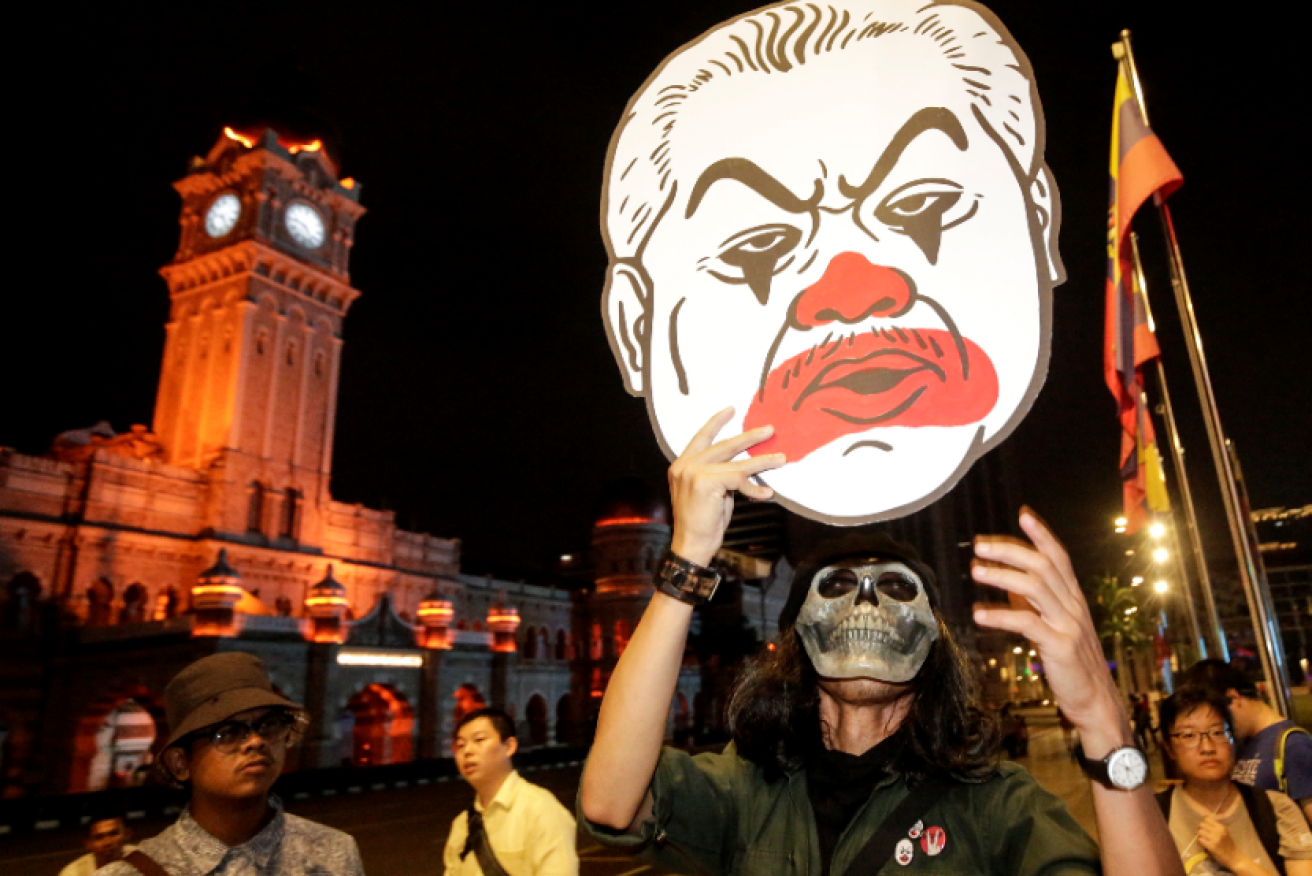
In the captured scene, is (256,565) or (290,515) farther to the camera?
(290,515)

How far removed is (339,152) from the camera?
5594 centimetres

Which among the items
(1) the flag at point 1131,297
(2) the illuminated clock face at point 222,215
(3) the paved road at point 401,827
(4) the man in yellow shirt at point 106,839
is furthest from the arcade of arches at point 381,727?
(4) the man in yellow shirt at point 106,839

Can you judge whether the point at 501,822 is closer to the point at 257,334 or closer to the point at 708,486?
the point at 708,486

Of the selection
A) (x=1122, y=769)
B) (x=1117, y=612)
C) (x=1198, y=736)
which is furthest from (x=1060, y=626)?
(x=1117, y=612)

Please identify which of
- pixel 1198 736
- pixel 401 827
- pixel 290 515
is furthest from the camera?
pixel 290 515

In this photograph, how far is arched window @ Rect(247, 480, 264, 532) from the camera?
4384 centimetres

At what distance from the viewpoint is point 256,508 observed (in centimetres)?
4428

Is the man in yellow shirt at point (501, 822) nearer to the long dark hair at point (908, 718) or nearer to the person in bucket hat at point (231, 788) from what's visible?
the person in bucket hat at point (231, 788)

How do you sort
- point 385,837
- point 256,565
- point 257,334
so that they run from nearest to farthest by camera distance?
1. point 385,837
2. point 256,565
3. point 257,334

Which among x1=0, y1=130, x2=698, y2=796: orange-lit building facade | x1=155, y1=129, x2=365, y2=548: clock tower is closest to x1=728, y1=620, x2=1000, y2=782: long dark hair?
x1=0, y1=130, x2=698, y2=796: orange-lit building facade

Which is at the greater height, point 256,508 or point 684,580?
point 256,508

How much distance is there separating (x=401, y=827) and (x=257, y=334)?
36.1 metres

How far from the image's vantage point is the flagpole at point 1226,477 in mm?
8453

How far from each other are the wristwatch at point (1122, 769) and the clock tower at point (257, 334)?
46.3 metres
